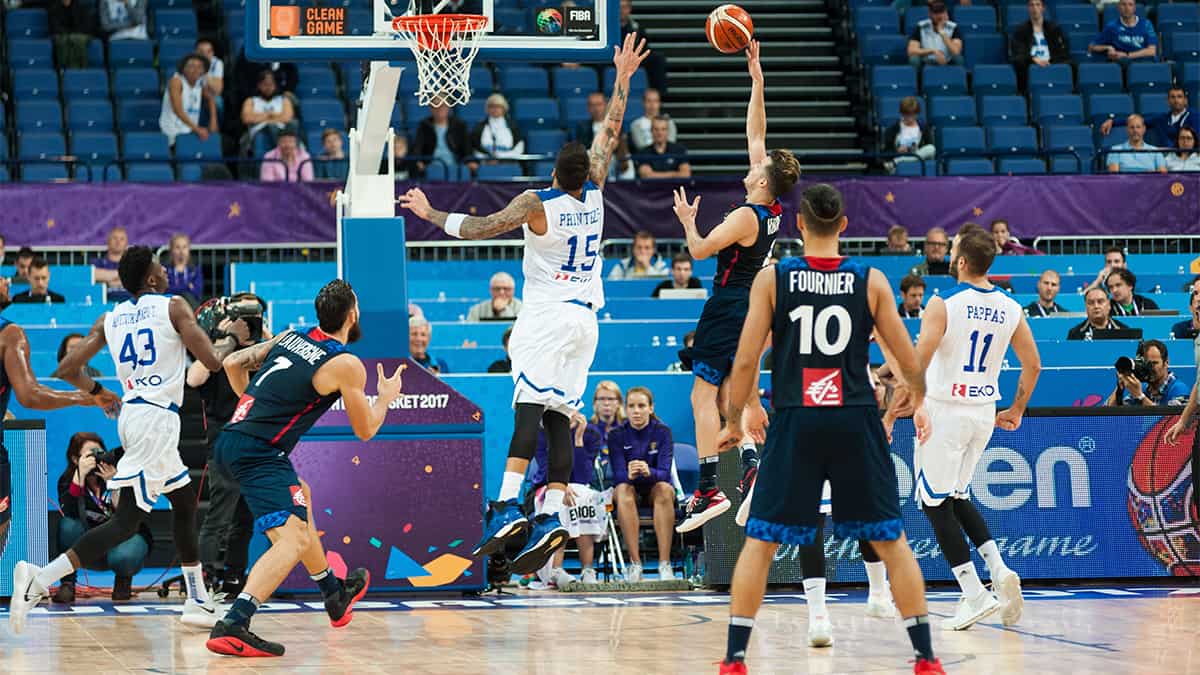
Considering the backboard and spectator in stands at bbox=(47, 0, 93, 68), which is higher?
spectator in stands at bbox=(47, 0, 93, 68)

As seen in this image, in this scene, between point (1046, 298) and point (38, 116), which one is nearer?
point (1046, 298)

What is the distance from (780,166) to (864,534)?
2.65 m

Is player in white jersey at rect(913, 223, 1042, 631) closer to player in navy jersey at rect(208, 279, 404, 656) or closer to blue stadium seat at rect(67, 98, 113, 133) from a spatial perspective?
player in navy jersey at rect(208, 279, 404, 656)

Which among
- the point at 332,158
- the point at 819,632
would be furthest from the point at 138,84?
the point at 819,632

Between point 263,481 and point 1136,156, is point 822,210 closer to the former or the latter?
point 263,481

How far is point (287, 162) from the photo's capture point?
18.2 metres

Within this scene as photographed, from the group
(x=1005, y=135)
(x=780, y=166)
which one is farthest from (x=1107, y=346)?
(x=780, y=166)

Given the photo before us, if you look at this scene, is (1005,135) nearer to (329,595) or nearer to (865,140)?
(865,140)

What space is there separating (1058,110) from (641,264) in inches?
264

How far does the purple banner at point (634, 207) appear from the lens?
17547 mm

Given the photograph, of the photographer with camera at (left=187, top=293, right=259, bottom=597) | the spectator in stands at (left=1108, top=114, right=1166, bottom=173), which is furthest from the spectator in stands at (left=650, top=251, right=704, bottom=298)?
the spectator in stands at (left=1108, top=114, right=1166, bottom=173)

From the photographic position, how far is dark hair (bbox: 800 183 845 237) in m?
7.87

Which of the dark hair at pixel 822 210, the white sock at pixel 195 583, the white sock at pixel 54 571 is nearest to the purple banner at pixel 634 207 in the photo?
the white sock at pixel 195 583

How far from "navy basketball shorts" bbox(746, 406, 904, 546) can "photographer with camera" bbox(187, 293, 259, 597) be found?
16.0 feet
